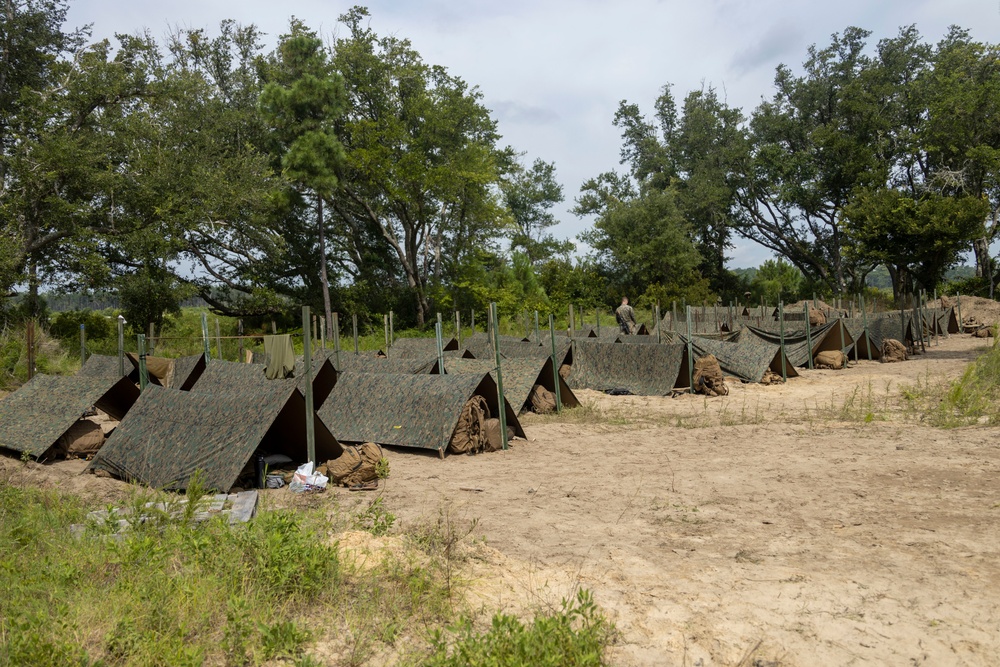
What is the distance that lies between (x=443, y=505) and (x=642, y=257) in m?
36.3

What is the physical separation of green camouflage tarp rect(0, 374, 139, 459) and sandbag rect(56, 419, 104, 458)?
0.63 ft

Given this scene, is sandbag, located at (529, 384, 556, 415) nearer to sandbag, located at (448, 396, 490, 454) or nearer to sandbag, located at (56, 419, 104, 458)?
sandbag, located at (448, 396, 490, 454)

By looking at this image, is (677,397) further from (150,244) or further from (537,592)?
(150,244)

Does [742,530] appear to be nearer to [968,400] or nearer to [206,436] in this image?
[206,436]

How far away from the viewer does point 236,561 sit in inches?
175

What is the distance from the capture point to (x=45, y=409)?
31.1 ft

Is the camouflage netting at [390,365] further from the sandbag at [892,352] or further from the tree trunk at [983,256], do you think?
the tree trunk at [983,256]

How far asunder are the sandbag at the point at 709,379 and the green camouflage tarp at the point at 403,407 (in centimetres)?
601

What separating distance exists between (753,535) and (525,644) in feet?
9.16

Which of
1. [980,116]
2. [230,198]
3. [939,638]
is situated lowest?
[939,638]

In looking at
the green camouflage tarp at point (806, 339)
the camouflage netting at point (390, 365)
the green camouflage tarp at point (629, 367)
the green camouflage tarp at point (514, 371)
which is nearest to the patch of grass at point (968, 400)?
the green camouflage tarp at point (629, 367)

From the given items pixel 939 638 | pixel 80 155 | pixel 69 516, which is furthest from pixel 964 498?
pixel 80 155

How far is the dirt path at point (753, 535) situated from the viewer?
4004mm

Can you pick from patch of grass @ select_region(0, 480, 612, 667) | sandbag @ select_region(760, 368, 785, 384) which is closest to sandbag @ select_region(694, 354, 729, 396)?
sandbag @ select_region(760, 368, 785, 384)
